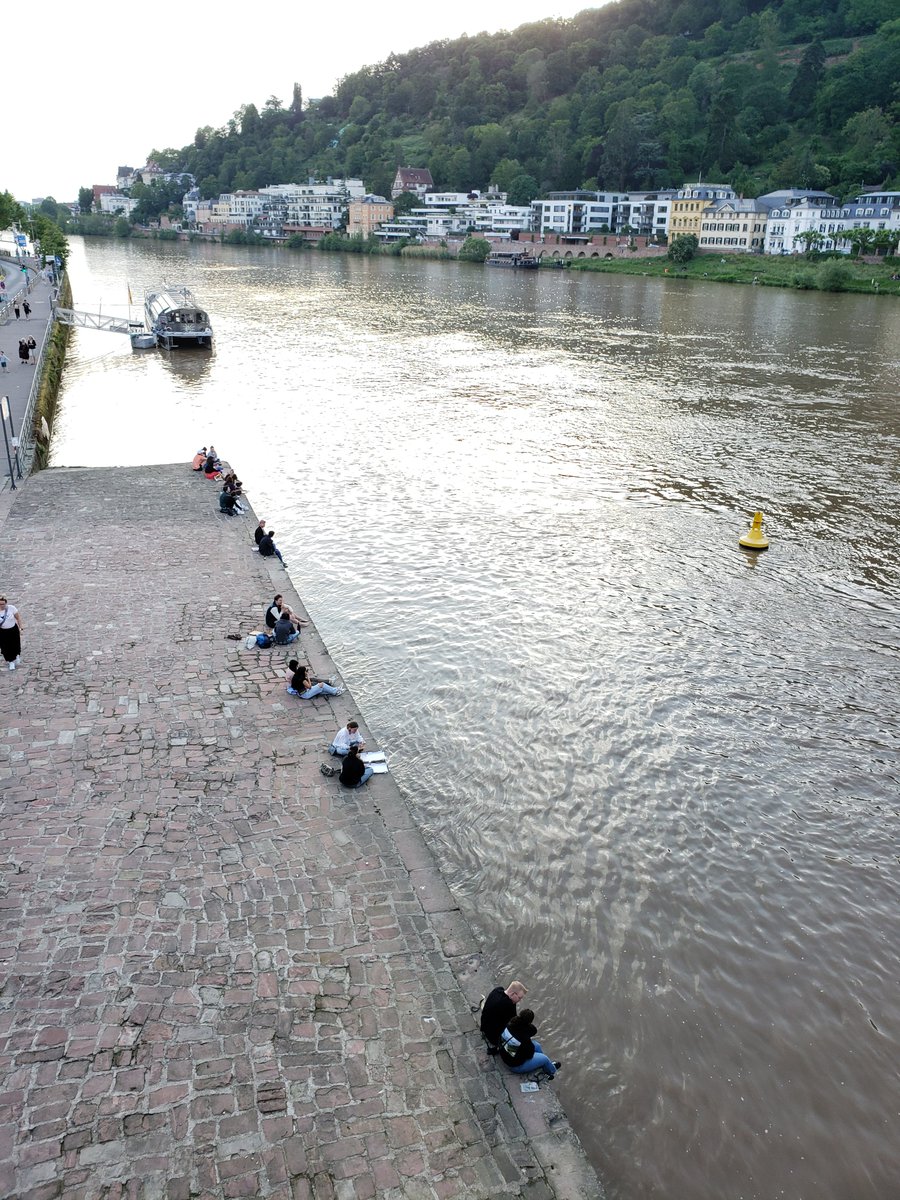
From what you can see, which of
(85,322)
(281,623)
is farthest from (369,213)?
(281,623)

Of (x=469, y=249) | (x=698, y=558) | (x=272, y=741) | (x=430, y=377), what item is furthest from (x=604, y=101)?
(x=272, y=741)

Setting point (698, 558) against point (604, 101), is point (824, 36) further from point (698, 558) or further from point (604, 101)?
point (698, 558)

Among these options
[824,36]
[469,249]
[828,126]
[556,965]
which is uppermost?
[824,36]

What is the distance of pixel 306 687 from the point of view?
1248cm

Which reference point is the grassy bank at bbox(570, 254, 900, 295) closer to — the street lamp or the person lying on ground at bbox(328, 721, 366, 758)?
the street lamp

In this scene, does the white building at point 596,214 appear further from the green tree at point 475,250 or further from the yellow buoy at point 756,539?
the yellow buoy at point 756,539

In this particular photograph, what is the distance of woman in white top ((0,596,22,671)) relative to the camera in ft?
41.4

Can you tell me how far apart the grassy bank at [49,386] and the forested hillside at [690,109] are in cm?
10877

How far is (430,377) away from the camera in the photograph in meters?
41.3

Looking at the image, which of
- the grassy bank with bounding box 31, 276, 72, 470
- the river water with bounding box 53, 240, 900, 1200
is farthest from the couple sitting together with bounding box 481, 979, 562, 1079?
the grassy bank with bounding box 31, 276, 72, 470

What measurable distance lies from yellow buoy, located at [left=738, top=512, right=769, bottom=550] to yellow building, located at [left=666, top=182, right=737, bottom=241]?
108854mm

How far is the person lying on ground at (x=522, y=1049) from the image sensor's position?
6.91m

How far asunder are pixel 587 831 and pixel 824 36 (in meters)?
217

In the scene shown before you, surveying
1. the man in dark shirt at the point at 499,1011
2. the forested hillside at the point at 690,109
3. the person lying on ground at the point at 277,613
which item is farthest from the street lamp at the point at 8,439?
the forested hillside at the point at 690,109
